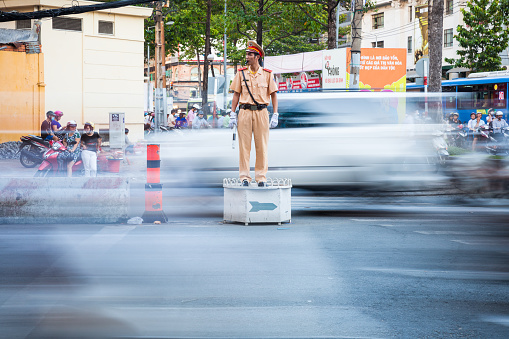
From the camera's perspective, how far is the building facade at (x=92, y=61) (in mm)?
25859

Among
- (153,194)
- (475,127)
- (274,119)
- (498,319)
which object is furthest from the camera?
(475,127)

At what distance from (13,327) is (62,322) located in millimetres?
306

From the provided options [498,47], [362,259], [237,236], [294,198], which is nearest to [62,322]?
[362,259]

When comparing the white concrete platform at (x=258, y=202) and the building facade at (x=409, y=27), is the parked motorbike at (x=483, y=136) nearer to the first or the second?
the white concrete platform at (x=258, y=202)

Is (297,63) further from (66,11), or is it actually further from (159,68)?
(66,11)

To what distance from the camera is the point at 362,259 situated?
6.96m

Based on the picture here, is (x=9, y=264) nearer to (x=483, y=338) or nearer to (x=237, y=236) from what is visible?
(x=237, y=236)

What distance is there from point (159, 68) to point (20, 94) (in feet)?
25.5

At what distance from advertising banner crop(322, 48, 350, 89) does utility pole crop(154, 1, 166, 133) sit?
663 centimetres

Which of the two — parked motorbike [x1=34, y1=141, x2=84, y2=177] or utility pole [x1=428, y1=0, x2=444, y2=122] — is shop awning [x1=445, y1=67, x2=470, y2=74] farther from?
parked motorbike [x1=34, y1=141, x2=84, y2=177]

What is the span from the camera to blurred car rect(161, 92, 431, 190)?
11.6m

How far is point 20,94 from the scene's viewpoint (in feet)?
77.5

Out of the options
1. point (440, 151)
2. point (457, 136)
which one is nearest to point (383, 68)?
point (457, 136)

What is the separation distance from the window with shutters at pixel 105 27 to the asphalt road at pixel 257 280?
1972 centimetres
